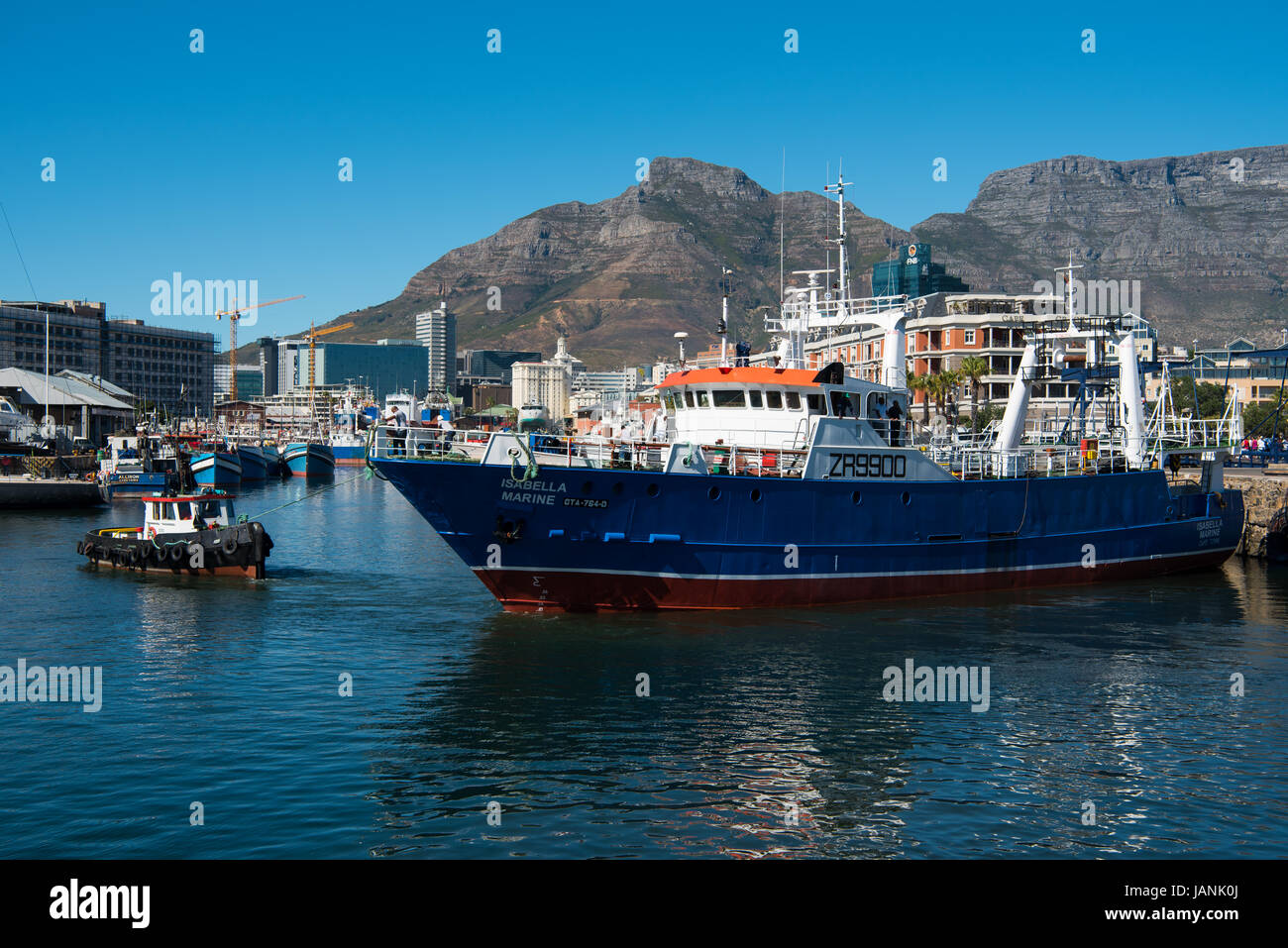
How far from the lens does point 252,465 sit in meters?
117

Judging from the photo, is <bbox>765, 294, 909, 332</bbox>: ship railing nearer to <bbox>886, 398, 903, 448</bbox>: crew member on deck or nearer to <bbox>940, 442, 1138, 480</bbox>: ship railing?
<bbox>886, 398, 903, 448</bbox>: crew member on deck

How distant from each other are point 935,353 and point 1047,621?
77719 mm

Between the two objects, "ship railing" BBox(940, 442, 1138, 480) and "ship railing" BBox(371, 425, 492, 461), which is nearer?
"ship railing" BBox(371, 425, 492, 461)

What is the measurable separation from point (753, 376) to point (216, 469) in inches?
3017

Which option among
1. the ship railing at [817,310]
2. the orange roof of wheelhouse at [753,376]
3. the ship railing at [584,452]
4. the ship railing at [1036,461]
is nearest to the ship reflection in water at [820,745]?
the ship railing at [584,452]

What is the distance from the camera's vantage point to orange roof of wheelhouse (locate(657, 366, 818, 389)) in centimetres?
3269

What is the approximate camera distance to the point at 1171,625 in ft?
106

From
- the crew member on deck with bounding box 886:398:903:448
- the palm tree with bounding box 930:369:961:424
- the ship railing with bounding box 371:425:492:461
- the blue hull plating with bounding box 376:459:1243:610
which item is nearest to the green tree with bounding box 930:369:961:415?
the palm tree with bounding box 930:369:961:424

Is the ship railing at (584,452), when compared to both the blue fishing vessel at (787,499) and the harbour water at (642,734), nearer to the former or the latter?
the blue fishing vessel at (787,499)

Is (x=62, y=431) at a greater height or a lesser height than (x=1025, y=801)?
greater

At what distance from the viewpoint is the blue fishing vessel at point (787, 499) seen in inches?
1155

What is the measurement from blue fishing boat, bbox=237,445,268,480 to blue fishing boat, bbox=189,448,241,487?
10.6 metres
